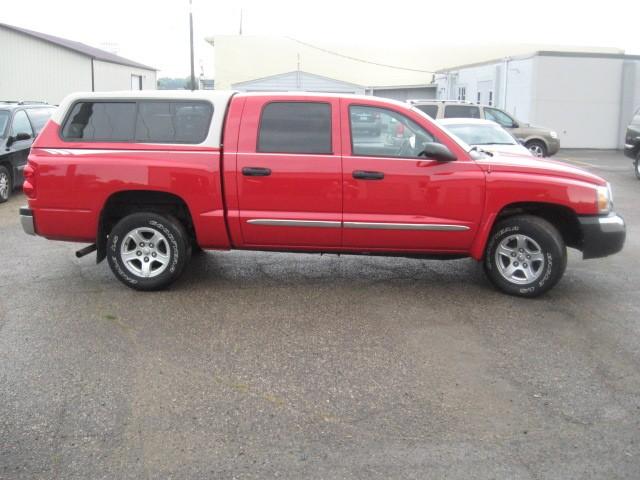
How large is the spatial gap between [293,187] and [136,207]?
1.55 m

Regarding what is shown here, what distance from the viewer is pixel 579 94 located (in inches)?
1003

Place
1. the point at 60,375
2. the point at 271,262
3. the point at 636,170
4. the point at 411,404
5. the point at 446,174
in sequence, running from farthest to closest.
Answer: the point at 636,170, the point at 271,262, the point at 446,174, the point at 60,375, the point at 411,404

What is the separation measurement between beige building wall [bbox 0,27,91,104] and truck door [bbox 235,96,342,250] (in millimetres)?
28418

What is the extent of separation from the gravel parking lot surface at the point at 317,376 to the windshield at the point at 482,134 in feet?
16.1

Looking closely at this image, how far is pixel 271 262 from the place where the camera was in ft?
24.9

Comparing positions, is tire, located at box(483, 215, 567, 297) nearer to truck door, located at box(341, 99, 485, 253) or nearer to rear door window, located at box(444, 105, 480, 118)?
truck door, located at box(341, 99, 485, 253)

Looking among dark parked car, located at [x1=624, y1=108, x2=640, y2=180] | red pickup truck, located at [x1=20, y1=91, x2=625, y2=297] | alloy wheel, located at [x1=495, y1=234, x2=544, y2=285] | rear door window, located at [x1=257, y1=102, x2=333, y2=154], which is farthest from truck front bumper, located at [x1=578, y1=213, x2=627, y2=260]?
dark parked car, located at [x1=624, y1=108, x2=640, y2=180]

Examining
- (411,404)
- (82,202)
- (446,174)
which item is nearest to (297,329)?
(411,404)

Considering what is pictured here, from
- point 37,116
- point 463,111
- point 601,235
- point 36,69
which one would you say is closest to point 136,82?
point 36,69

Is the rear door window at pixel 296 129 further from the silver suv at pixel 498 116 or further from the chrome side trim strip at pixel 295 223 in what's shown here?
the silver suv at pixel 498 116

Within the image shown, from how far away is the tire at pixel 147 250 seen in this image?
6332mm

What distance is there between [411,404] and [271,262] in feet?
12.1

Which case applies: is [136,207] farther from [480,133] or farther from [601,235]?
[480,133]

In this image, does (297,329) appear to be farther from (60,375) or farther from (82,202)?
(82,202)
